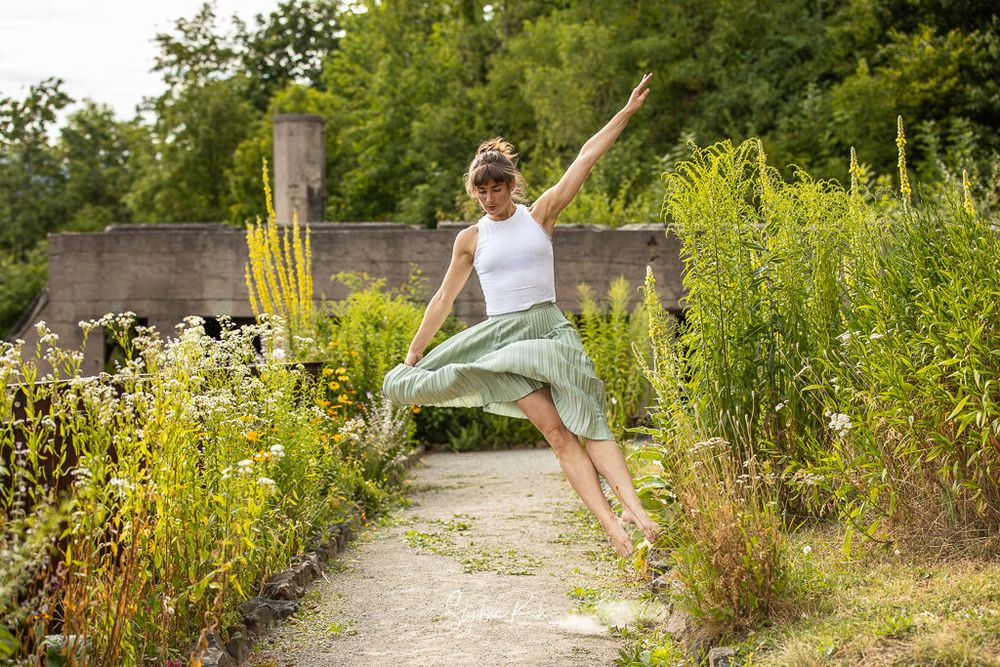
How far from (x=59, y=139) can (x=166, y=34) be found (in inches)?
337

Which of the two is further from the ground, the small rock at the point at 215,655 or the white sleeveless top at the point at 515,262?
the white sleeveless top at the point at 515,262

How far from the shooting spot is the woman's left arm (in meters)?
5.91

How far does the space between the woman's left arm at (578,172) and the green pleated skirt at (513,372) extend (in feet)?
1.47

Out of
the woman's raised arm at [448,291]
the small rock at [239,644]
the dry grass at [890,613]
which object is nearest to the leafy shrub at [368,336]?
the woman's raised arm at [448,291]

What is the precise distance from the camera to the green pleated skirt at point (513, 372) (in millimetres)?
5723

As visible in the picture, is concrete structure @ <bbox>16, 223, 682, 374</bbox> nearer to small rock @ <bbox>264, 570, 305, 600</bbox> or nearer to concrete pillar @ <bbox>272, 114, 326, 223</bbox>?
concrete pillar @ <bbox>272, 114, 326, 223</bbox>

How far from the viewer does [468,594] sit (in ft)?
19.1

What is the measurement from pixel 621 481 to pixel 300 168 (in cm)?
1366

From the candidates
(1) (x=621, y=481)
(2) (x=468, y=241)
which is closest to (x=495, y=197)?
(2) (x=468, y=241)

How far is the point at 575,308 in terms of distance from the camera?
14.6m

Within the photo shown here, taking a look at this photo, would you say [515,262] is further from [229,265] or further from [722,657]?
[229,265]

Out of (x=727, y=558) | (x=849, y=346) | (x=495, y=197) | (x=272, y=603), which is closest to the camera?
(x=727, y=558)

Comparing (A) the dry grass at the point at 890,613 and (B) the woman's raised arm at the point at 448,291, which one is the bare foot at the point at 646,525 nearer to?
(A) the dry grass at the point at 890,613

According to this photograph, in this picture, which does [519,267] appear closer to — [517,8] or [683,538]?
[683,538]
